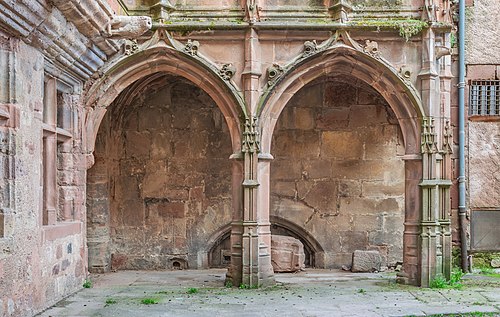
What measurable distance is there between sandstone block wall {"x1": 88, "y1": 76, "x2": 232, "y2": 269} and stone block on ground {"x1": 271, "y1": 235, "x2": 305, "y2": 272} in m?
1.10

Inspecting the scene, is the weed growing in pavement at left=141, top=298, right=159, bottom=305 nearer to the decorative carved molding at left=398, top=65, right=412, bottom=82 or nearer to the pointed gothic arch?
the pointed gothic arch

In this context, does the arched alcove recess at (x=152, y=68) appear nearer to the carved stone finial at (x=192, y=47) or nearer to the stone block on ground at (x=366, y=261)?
the carved stone finial at (x=192, y=47)

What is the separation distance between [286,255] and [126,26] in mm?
4699

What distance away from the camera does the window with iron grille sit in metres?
11.0

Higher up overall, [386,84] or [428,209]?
[386,84]

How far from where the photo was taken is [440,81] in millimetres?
9445

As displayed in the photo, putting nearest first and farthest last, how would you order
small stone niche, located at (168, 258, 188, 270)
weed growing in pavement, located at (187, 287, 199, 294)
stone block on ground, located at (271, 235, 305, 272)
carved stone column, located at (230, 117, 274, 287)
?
weed growing in pavement, located at (187, 287, 199, 294), carved stone column, located at (230, 117, 274, 287), stone block on ground, located at (271, 235, 305, 272), small stone niche, located at (168, 258, 188, 270)

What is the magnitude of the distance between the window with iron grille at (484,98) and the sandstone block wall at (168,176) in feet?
13.4

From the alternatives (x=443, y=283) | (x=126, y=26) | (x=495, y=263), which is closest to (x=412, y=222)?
(x=443, y=283)

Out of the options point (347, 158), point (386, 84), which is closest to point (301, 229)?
point (347, 158)

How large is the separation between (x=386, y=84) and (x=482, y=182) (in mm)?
2841

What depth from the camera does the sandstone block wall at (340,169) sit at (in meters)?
11.4

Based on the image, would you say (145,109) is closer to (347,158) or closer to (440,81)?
(347,158)

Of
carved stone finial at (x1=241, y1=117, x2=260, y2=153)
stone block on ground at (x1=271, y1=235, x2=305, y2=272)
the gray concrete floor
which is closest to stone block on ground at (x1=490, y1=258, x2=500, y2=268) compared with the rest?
the gray concrete floor
